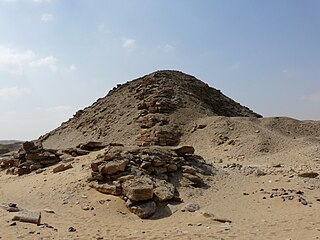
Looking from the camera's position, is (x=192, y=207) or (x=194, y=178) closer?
(x=192, y=207)

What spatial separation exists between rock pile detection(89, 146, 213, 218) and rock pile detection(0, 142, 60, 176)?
4.09m

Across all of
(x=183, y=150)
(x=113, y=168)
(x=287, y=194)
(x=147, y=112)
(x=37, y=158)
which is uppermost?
(x=147, y=112)

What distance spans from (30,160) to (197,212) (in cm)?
829

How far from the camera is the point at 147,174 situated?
9977 mm

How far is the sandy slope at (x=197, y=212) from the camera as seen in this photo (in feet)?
22.2

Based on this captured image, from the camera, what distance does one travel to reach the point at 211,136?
19.5m

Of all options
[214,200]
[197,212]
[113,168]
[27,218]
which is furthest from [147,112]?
[27,218]

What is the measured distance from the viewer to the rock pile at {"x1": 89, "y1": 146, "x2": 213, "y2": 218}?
28.1 ft

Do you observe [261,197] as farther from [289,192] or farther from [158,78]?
[158,78]

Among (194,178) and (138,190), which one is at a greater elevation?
(194,178)

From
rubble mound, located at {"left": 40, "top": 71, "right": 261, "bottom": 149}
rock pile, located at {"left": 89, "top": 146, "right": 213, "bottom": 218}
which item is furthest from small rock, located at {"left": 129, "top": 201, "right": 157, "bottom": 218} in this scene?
rubble mound, located at {"left": 40, "top": 71, "right": 261, "bottom": 149}

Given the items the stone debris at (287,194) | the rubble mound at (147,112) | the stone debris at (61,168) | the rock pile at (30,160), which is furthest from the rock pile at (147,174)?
the rubble mound at (147,112)

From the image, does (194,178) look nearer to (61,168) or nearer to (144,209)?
(144,209)

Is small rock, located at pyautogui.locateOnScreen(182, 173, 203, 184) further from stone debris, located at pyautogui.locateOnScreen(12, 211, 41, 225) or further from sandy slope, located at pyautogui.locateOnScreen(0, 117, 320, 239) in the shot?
stone debris, located at pyautogui.locateOnScreen(12, 211, 41, 225)
